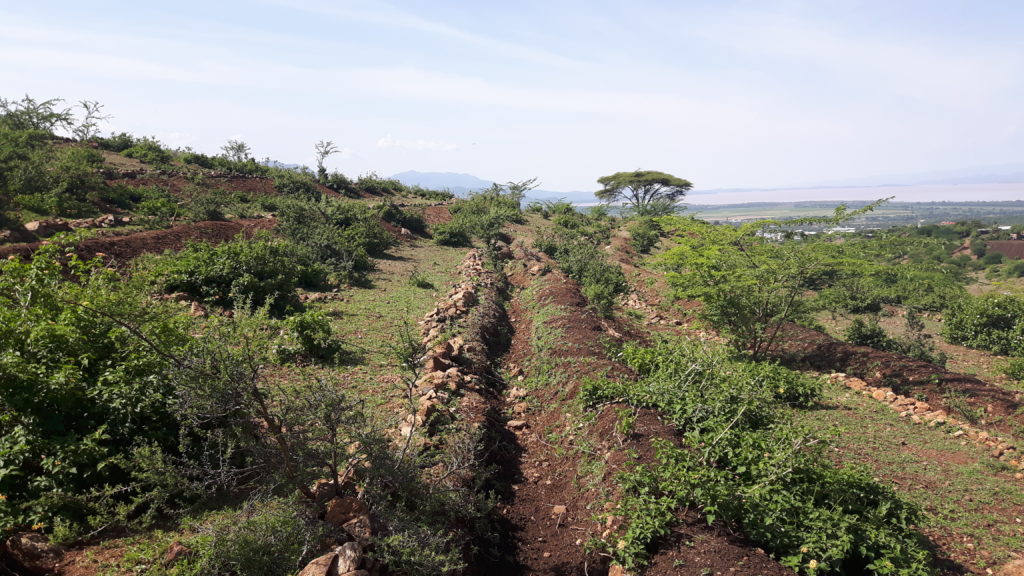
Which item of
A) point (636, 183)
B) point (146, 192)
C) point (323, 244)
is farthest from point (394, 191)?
point (636, 183)

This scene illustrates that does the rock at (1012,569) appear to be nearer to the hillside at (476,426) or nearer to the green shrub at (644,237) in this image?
the hillside at (476,426)

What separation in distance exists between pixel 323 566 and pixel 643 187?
4750 centimetres

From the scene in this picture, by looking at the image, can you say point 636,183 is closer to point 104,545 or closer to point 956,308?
point 956,308

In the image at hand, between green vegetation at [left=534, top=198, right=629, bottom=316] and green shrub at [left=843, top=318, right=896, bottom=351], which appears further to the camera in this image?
green vegetation at [left=534, top=198, right=629, bottom=316]

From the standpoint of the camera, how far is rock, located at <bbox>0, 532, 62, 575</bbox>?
9.14 feet

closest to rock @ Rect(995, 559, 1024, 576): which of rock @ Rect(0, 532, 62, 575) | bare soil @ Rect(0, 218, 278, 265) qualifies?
rock @ Rect(0, 532, 62, 575)

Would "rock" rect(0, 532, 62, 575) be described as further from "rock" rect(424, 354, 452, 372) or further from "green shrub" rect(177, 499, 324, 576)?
"rock" rect(424, 354, 452, 372)

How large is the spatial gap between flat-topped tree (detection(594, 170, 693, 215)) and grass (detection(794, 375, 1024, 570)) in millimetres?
39907

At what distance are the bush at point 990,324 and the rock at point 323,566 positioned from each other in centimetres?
1529

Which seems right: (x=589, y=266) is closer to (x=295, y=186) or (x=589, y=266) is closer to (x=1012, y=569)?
(x=1012, y=569)

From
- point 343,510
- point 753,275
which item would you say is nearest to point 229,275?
Answer: point 343,510

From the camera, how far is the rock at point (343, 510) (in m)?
3.46

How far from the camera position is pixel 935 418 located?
270 inches

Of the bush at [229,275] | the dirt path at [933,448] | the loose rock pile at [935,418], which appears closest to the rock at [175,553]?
the bush at [229,275]
